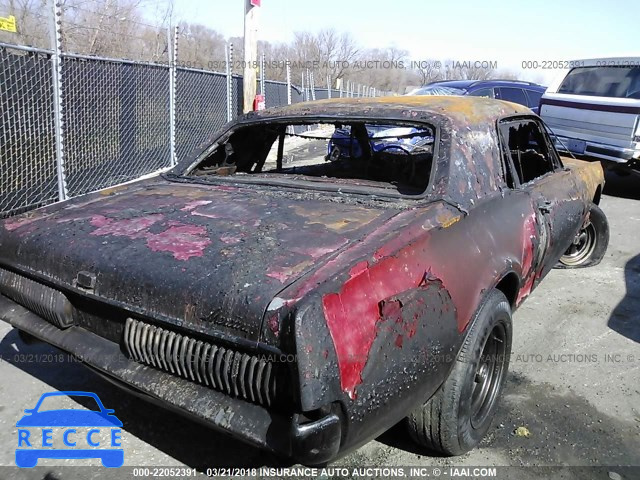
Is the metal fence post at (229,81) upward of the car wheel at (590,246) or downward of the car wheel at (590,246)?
upward

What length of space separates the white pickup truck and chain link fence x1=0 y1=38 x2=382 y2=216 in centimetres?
582

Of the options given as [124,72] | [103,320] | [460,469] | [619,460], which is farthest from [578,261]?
[124,72]

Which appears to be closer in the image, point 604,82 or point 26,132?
point 26,132

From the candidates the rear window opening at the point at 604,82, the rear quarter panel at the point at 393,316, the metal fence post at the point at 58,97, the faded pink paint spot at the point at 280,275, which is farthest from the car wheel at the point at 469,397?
the rear window opening at the point at 604,82

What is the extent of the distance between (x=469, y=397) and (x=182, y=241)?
4.62 feet

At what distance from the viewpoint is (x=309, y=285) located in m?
1.75

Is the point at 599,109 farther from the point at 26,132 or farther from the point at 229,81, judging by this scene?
the point at 26,132

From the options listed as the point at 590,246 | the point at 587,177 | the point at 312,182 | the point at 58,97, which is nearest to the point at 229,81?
the point at 58,97

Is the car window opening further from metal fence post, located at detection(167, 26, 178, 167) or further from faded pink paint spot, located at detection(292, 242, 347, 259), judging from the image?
metal fence post, located at detection(167, 26, 178, 167)

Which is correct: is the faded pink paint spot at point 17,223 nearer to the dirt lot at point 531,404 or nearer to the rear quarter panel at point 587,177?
the dirt lot at point 531,404

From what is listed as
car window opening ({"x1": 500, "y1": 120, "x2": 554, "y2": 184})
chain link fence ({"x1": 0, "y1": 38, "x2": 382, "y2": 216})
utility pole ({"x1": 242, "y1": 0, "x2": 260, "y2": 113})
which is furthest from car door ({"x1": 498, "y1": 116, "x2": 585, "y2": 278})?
utility pole ({"x1": 242, "y1": 0, "x2": 260, "y2": 113})

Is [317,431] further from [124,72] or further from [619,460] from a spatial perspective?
[124,72]

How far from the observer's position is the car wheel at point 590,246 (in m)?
4.93

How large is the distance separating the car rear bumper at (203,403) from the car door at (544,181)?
2.06 metres
